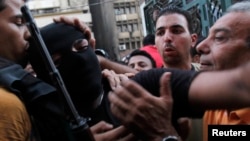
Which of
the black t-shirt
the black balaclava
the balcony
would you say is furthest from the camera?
the balcony

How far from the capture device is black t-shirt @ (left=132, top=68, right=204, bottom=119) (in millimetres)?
1247

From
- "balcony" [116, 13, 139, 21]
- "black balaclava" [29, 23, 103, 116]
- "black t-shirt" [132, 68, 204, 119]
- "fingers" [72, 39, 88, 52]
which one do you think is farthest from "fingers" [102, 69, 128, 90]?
"balcony" [116, 13, 139, 21]

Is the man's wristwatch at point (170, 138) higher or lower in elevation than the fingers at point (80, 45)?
lower

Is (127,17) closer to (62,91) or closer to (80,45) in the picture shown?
(80,45)

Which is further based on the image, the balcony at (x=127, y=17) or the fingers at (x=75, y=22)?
the balcony at (x=127, y=17)

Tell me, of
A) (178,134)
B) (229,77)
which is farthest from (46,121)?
(229,77)

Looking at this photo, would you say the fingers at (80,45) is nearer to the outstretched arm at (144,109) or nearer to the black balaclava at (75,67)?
the black balaclava at (75,67)

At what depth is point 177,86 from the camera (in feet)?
4.15

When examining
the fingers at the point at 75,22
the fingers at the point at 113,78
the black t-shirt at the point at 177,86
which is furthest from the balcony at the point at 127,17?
the black t-shirt at the point at 177,86

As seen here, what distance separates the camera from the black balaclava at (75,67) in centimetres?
167

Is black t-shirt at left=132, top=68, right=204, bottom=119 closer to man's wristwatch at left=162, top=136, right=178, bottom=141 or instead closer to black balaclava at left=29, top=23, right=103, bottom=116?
man's wristwatch at left=162, top=136, right=178, bottom=141

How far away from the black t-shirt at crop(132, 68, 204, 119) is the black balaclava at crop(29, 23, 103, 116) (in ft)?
1.27

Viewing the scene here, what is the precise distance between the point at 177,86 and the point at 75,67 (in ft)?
1.77

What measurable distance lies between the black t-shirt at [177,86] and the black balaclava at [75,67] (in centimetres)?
39
